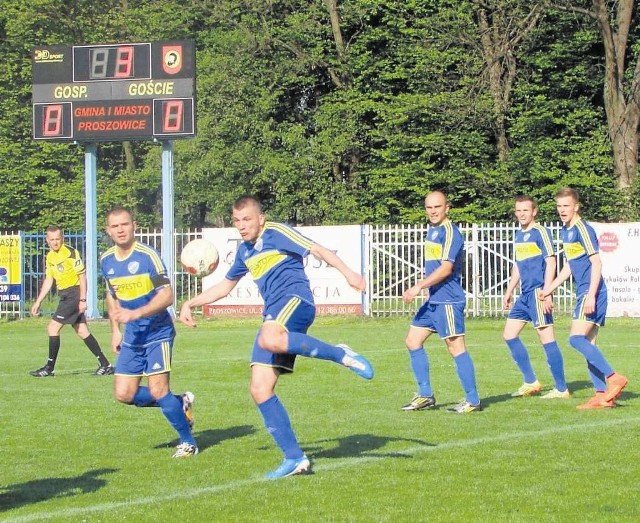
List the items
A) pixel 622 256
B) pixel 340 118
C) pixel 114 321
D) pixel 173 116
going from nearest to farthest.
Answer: pixel 114 321 < pixel 622 256 < pixel 173 116 < pixel 340 118

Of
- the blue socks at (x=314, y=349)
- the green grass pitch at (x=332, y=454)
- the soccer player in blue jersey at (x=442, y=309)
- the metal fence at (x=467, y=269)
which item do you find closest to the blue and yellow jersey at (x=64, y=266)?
the green grass pitch at (x=332, y=454)

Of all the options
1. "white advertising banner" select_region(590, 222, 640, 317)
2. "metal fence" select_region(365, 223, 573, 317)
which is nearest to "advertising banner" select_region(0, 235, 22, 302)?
"metal fence" select_region(365, 223, 573, 317)

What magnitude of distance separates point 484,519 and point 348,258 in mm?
21814

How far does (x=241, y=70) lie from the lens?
4066cm

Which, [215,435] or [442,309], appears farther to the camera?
[442,309]

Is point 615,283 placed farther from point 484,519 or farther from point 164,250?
point 484,519

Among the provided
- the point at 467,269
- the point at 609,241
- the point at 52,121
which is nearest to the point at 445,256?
the point at 609,241

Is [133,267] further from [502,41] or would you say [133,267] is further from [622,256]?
[502,41]

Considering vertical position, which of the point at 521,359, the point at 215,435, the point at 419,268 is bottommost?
the point at 215,435

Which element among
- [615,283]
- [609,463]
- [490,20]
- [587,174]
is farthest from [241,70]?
[609,463]

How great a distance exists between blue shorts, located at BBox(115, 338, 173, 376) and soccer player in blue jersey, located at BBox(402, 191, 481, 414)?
2918 millimetres

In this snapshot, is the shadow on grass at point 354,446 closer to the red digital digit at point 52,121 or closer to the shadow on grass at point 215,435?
the shadow on grass at point 215,435

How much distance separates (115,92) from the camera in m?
28.3

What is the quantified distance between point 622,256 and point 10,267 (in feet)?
48.9
